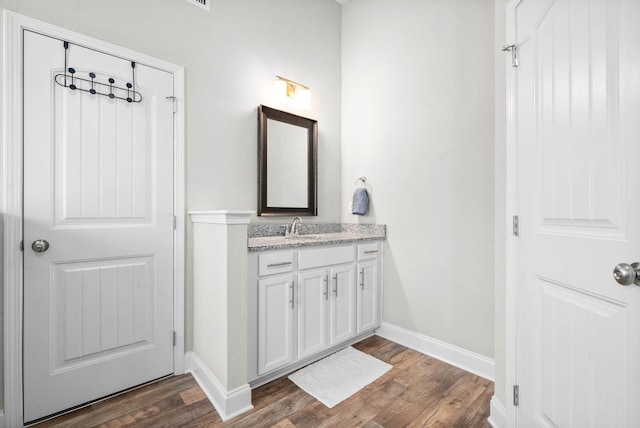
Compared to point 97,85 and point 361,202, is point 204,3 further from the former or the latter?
point 361,202

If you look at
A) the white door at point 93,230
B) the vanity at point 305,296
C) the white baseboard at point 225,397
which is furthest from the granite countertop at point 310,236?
the white baseboard at point 225,397

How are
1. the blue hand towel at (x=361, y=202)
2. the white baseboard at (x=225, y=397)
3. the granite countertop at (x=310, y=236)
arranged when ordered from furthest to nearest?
the blue hand towel at (x=361, y=202) < the granite countertop at (x=310, y=236) < the white baseboard at (x=225, y=397)

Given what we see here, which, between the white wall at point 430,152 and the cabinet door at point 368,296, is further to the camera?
the cabinet door at point 368,296

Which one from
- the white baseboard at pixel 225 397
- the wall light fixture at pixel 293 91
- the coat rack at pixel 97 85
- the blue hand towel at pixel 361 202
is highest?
the wall light fixture at pixel 293 91

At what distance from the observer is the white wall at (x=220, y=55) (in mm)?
1814

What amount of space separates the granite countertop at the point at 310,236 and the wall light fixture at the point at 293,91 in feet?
3.67

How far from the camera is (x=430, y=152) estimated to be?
2369 millimetres

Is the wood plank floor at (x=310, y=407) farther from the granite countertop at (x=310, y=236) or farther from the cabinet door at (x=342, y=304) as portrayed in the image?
the granite countertop at (x=310, y=236)

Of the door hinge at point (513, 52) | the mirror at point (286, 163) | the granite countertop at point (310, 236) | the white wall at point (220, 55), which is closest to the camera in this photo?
the door hinge at point (513, 52)

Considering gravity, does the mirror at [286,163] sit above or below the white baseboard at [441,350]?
above

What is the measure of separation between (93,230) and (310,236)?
1468 millimetres

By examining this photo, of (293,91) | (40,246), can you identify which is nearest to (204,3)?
(293,91)

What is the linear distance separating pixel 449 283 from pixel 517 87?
1.41 meters

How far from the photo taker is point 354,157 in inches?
117
